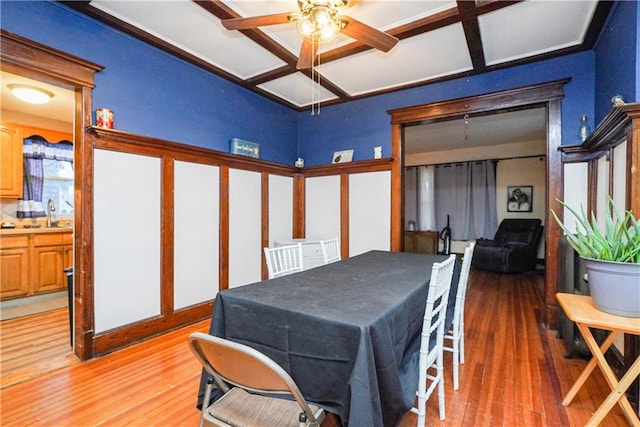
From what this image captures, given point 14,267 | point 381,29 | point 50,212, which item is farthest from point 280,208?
point 50,212

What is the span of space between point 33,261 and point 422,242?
6.55 meters

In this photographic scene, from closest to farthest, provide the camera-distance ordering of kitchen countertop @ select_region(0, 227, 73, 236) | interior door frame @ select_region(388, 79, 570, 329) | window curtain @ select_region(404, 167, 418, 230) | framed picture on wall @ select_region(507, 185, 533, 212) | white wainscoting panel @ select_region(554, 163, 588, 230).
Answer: white wainscoting panel @ select_region(554, 163, 588, 230) < interior door frame @ select_region(388, 79, 570, 329) < kitchen countertop @ select_region(0, 227, 73, 236) < framed picture on wall @ select_region(507, 185, 533, 212) < window curtain @ select_region(404, 167, 418, 230)

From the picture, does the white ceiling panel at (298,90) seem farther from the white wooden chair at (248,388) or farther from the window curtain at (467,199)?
the window curtain at (467,199)

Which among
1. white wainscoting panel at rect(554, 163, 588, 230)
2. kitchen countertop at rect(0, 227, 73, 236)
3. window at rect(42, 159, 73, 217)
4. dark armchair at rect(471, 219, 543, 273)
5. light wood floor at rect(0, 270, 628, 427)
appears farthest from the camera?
dark armchair at rect(471, 219, 543, 273)

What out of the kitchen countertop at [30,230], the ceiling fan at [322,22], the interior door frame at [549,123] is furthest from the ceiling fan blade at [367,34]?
the kitchen countertop at [30,230]

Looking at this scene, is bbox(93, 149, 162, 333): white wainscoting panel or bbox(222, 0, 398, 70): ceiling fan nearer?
bbox(222, 0, 398, 70): ceiling fan

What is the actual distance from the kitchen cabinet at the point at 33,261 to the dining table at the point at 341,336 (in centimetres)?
383

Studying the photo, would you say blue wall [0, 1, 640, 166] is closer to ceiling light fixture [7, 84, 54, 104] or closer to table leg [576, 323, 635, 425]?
ceiling light fixture [7, 84, 54, 104]

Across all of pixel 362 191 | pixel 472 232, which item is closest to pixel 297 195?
pixel 362 191

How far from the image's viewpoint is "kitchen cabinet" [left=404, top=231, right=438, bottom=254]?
6.52 meters

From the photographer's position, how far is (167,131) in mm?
2963

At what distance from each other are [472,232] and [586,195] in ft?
14.1

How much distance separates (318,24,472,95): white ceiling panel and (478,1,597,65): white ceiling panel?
0.24 metres

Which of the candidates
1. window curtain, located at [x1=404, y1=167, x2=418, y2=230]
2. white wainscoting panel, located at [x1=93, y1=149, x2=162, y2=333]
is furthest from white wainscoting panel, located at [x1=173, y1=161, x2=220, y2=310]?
window curtain, located at [x1=404, y1=167, x2=418, y2=230]
